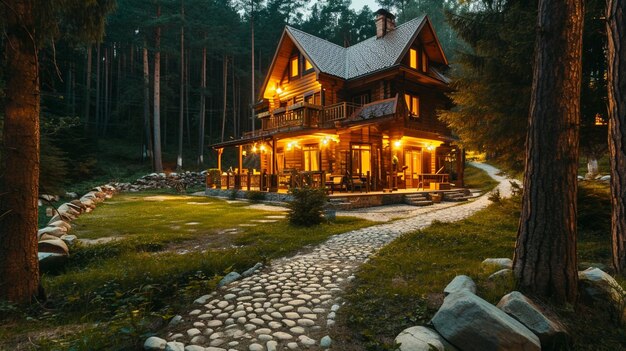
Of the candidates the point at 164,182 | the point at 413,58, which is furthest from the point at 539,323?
the point at 164,182

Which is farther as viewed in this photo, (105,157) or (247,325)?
(105,157)

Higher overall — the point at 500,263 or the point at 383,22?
the point at 383,22

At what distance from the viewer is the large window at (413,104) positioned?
2004 centimetres

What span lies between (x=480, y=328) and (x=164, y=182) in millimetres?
27451

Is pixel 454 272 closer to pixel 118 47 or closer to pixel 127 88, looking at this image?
pixel 127 88

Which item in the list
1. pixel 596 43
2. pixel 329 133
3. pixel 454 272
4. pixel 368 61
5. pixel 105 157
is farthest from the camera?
pixel 105 157

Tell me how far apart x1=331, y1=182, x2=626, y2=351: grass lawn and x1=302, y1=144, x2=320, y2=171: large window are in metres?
11.9

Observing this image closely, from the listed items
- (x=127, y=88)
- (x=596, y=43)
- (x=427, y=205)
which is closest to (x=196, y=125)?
(x=127, y=88)

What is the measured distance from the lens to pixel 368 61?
20.7 m

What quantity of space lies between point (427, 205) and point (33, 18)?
47.0 feet

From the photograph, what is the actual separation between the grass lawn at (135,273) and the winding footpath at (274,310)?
35 centimetres

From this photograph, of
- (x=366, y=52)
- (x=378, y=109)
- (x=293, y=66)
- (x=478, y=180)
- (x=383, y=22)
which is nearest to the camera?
(x=378, y=109)

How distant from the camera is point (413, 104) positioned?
807 inches

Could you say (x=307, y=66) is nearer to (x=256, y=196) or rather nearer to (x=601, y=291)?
(x=256, y=196)
